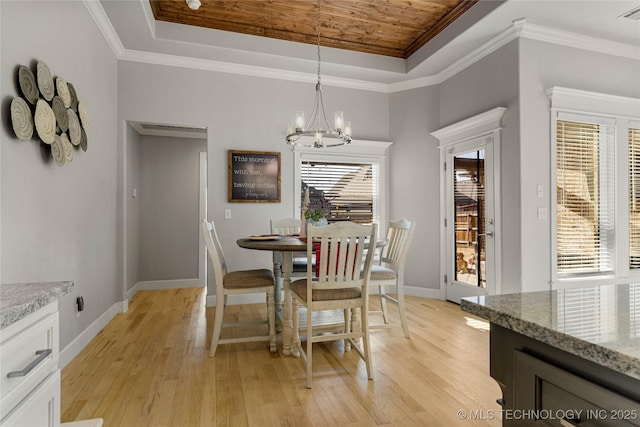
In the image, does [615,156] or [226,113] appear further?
[226,113]

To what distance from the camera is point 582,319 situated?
2.19ft

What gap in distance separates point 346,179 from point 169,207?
8.95 feet

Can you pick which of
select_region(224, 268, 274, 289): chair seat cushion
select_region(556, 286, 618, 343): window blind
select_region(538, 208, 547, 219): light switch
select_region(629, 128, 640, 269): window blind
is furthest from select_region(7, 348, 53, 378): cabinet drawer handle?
select_region(629, 128, 640, 269): window blind

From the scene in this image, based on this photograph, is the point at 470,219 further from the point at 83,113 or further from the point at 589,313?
the point at 83,113

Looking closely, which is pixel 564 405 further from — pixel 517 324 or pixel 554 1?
pixel 554 1

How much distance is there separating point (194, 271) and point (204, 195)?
119cm

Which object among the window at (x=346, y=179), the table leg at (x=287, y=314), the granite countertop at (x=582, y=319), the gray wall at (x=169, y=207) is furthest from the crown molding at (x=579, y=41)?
the gray wall at (x=169, y=207)

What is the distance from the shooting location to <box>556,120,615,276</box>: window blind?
11.3 ft

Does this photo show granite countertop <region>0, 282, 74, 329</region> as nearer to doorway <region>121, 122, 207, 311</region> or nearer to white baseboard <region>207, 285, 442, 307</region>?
white baseboard <region>207, 285, 442, 307</region>

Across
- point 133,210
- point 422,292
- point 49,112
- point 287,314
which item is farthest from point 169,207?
point 422,292

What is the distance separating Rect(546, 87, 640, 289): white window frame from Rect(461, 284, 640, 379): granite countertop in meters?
2.90

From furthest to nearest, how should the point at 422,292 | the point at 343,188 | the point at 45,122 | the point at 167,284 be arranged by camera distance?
the point at 167,284
the point at 343,188
the point at 422,292
the point at 45,122

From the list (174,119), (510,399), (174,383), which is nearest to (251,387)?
(174,383)

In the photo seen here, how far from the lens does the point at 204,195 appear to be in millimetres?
5383
